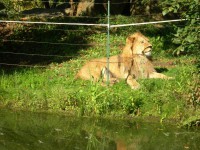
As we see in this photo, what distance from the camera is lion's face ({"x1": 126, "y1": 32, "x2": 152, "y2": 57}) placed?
10648 mm

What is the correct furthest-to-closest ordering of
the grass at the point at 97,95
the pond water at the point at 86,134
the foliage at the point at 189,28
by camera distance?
the grass at the point at 97,95
the pond water at the point at 86,134
the foliage at the point at 189,28

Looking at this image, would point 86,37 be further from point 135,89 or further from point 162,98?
point 162,98

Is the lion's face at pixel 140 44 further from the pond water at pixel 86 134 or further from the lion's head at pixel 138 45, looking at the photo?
the pond water at pixel 86 134

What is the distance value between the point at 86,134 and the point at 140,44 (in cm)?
345

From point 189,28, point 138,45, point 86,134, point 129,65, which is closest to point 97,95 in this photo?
point 86,134

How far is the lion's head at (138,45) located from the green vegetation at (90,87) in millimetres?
793

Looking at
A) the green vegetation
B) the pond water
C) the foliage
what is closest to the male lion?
the green vegetation

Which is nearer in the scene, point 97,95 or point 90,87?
point 97,95

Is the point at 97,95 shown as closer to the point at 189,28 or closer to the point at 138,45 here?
the point at 138,45

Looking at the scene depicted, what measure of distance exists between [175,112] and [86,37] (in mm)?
6552

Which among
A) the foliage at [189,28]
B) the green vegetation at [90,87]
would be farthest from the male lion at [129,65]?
the foliage at [189,28]

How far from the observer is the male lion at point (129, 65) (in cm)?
1060

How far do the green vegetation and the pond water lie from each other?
29 cm

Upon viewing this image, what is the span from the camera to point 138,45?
10.7m
